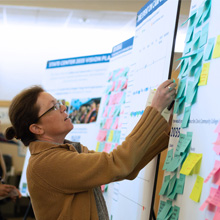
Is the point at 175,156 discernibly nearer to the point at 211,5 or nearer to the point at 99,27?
the point at 211,5

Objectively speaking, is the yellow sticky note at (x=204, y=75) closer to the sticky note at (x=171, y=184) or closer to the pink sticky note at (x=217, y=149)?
the pink sticky note at (x=217, y=149)

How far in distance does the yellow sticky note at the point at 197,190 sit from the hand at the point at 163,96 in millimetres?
390

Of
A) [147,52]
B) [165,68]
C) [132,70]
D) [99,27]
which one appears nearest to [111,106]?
[132,70]

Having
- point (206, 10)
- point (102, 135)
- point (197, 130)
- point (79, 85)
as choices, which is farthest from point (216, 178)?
point (79, 85)

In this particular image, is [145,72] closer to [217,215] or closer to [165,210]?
[165,210]

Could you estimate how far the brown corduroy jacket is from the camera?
1633mm

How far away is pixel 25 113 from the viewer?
6.13 ft

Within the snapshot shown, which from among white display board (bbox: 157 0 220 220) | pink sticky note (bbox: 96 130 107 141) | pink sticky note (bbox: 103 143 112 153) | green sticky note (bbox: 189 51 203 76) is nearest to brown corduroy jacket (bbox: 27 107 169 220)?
white display board (bbox: 157 0 220 220)

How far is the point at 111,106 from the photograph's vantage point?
3359 mm

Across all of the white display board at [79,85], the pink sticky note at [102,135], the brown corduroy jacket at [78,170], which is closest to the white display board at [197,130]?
the brown corduroy jacket at [78,170]

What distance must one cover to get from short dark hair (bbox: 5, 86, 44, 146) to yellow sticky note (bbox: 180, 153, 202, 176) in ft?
2.58

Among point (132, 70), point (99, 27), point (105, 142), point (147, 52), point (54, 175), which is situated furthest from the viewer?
point (99, 27)

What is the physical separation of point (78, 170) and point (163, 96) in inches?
20.9

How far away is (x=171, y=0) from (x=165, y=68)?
380 millimetres
